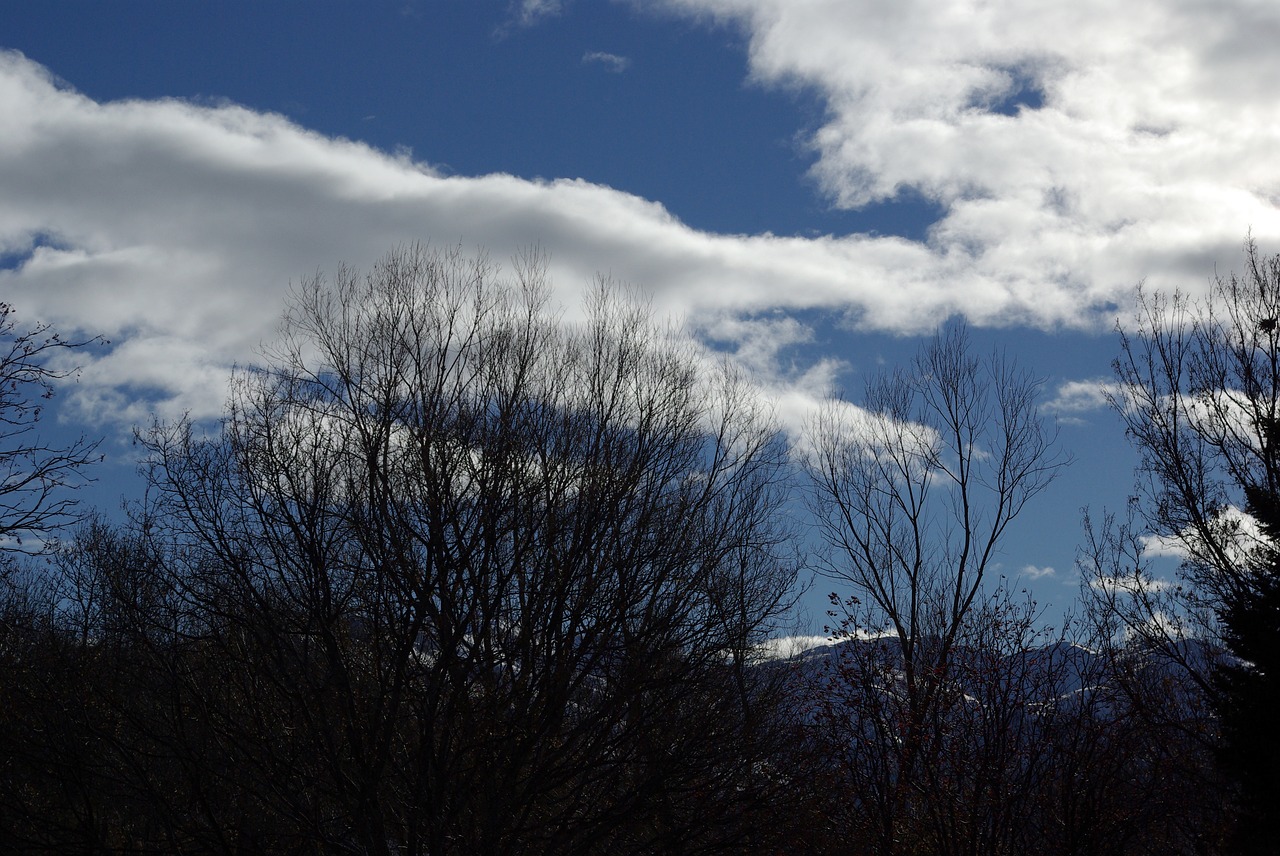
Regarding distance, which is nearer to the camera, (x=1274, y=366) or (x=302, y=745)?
(x=302, y=745)

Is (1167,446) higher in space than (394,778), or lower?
higher

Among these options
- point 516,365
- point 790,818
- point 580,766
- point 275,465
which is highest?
point 516,365

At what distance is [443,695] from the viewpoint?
11.7 metres

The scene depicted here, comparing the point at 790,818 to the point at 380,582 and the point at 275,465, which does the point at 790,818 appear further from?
the point at 275,465

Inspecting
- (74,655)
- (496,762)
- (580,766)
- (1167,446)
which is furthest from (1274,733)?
(74,655)

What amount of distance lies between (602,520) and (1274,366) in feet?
43.6

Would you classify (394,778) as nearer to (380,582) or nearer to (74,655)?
(380,582)

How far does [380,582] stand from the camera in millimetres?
11359

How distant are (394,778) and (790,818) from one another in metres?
5.90

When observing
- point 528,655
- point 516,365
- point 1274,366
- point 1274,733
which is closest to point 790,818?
point 528,655

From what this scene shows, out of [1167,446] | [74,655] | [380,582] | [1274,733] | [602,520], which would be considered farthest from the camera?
[1167,446]

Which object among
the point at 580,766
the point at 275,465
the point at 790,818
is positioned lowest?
the point at 790,818

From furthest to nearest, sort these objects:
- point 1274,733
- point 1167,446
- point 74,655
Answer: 1. point 1167,446
2. point 74,655
3. point 1274,733

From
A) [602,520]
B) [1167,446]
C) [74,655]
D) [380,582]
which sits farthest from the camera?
[1167,446]
